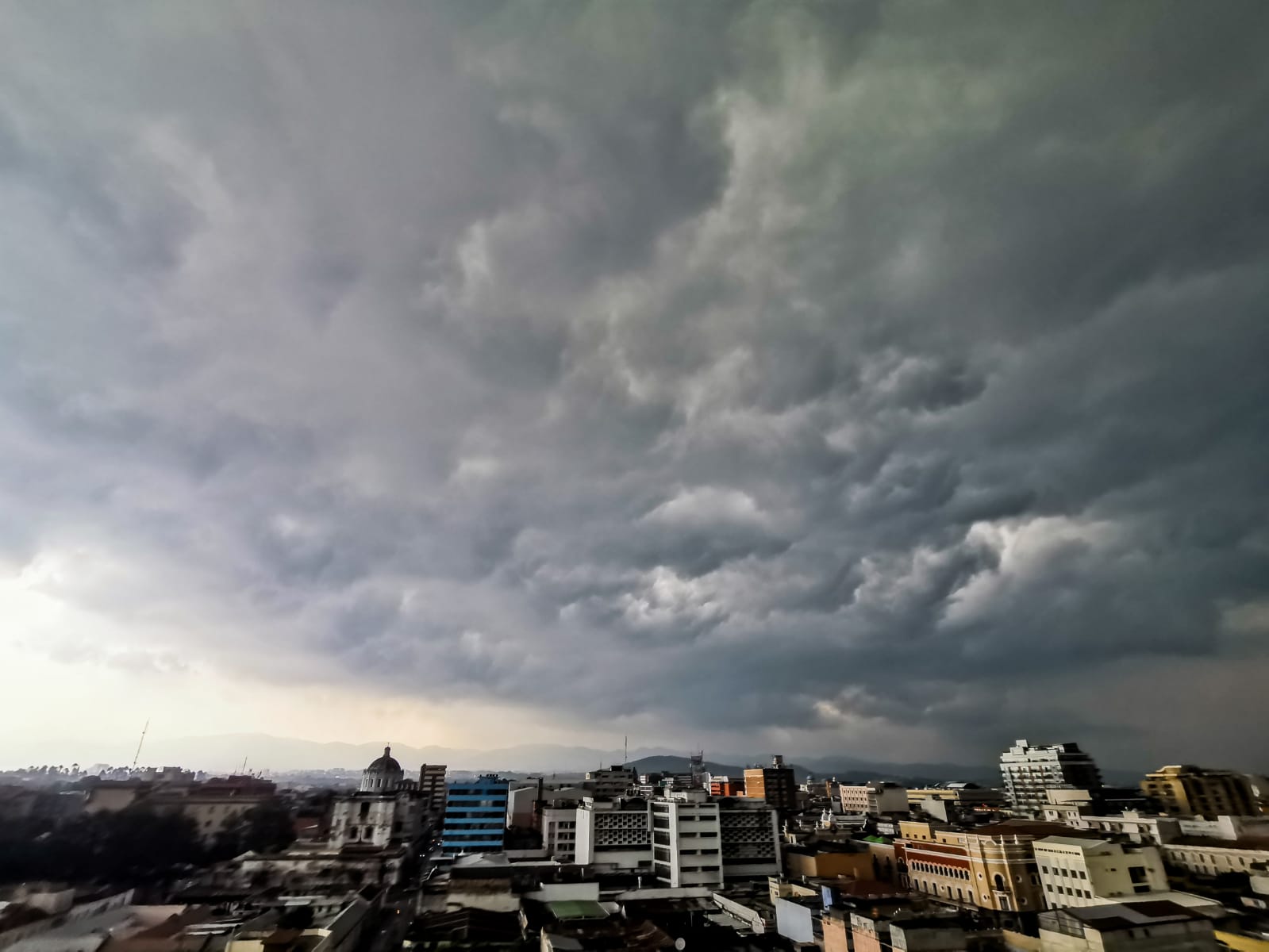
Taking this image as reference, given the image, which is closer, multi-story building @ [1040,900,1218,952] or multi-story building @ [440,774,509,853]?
multi-story building @ [1040,900,1218,952]

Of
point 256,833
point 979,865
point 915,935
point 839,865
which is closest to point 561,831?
point 839,865

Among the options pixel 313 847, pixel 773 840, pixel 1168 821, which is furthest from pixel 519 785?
pixel 1168 821

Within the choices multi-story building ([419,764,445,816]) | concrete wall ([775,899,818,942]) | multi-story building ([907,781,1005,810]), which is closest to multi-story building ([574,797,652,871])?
concrete wall ([775,899,818,942])

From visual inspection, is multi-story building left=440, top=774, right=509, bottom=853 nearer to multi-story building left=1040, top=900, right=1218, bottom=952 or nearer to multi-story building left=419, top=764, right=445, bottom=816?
multi-story building left=419, top=764, right=445, bottom=816

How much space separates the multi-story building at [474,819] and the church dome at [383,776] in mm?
30198

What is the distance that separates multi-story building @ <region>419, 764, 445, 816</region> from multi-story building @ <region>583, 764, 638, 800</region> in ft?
129

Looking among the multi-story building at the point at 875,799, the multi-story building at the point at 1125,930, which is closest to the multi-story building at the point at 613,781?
the multi-story building at the point at 875,799

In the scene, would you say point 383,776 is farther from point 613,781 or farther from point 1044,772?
point 1044,772

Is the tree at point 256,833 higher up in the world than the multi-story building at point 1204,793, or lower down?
lower down

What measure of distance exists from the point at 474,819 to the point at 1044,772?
11753cm

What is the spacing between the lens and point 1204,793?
325ft

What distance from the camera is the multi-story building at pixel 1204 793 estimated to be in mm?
96188

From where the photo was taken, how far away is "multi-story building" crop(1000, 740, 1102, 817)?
415 ft

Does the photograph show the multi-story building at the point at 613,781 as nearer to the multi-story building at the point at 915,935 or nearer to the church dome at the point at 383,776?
the church dome at the point at 383,776
